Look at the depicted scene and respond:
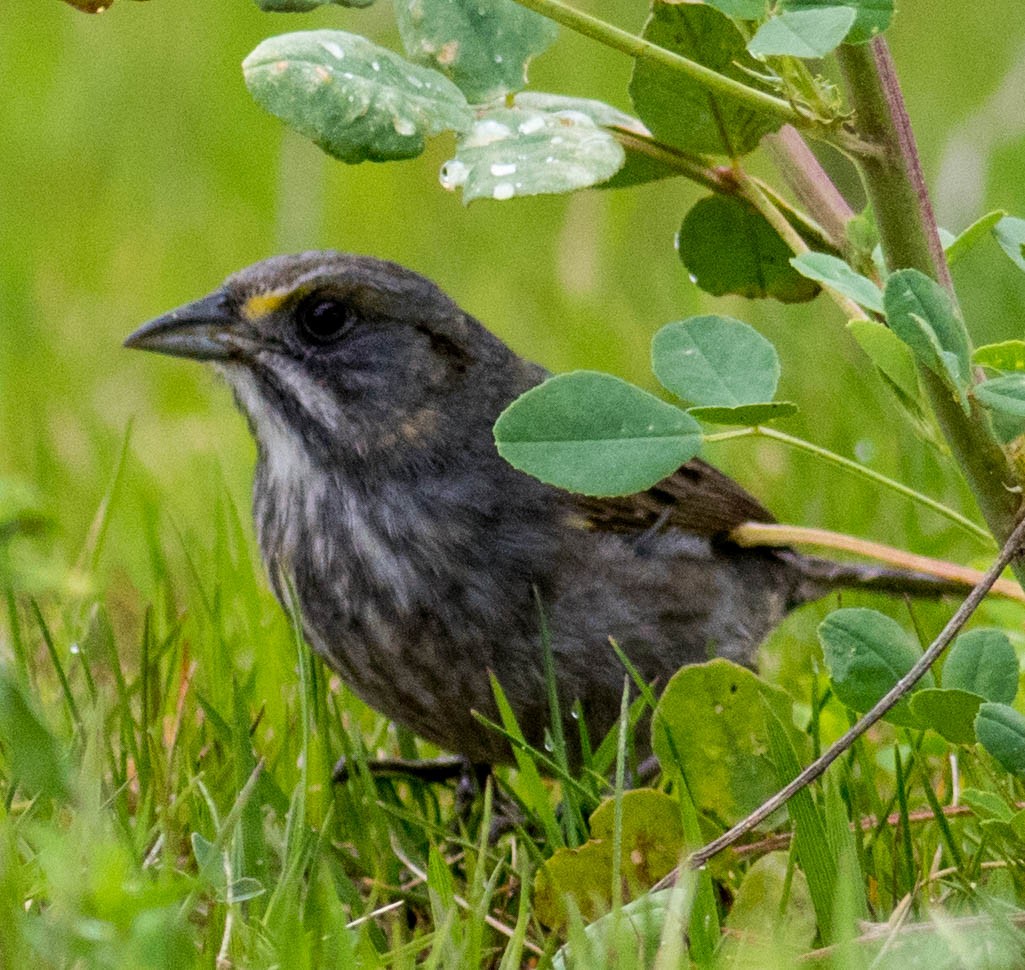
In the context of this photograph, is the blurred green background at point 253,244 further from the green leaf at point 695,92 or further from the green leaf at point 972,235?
the green leaf at point 972,235

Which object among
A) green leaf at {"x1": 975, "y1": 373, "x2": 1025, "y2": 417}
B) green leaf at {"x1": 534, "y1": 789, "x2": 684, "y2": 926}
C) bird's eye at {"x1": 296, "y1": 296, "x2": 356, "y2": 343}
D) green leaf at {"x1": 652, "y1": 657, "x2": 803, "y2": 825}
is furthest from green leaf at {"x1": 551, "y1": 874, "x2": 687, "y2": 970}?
bird's eye at {"x1": 296, "y1": 296, "x2": 356, "y2": 343}

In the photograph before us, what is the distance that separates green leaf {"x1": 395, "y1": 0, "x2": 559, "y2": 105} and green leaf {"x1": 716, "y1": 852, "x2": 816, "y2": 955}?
48.8 inches

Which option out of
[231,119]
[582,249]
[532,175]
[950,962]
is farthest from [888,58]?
[231,119]

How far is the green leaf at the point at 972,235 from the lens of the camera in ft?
8.25

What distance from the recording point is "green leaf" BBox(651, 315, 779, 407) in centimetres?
266

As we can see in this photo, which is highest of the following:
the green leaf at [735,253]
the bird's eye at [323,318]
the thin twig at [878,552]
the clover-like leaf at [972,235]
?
the clover-like leaf at [972,235]

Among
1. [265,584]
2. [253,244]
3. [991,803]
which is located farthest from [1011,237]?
[253,244]

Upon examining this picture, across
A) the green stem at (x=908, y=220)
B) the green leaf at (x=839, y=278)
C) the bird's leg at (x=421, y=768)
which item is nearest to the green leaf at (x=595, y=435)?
the green leaf at (x=839, y=278)

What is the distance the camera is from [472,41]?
2723 mm

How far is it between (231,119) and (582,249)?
2076mm

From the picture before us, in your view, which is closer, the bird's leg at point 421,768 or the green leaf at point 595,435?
the green leaf at point 595,435

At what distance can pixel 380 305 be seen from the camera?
4.07 m

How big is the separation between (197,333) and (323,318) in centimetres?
28

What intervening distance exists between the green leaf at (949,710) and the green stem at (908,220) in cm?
27
